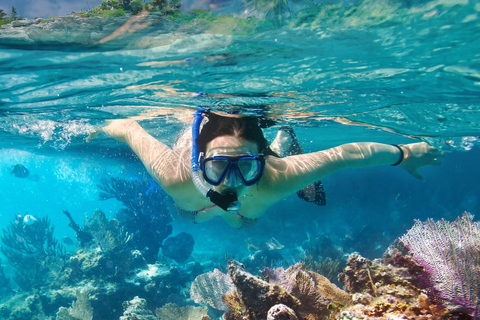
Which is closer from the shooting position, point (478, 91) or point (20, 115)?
point (478, 91)

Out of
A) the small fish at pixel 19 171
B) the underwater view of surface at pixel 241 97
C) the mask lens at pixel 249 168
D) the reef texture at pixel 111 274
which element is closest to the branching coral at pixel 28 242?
the reef texture at pixel 111 274

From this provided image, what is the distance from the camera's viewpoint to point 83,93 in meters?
7.75

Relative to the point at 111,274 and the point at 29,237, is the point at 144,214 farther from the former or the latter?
the point at 29,237

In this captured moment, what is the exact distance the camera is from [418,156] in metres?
5.69

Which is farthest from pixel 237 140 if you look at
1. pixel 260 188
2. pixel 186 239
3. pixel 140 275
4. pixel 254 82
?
pixel 186 239

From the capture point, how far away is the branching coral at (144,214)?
1189 centimetres

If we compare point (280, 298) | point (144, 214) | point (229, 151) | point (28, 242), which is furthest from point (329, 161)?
point (28, 242)

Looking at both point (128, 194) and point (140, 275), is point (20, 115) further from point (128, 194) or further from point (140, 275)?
point (140, 275)

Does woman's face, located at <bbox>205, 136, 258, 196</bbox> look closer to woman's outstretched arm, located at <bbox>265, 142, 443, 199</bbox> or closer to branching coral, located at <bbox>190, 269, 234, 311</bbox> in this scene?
woman's outstretched arm, located at <bbox>265, 142, 443, 199</bbox>

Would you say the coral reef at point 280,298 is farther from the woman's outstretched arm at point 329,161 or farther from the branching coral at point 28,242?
the branching coral at point 28,242

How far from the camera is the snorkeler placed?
147 inches

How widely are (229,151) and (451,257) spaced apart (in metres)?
2.91

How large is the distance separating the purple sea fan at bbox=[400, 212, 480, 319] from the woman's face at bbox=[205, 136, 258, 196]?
92.1 inches

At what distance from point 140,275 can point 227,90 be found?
7.44 metres
